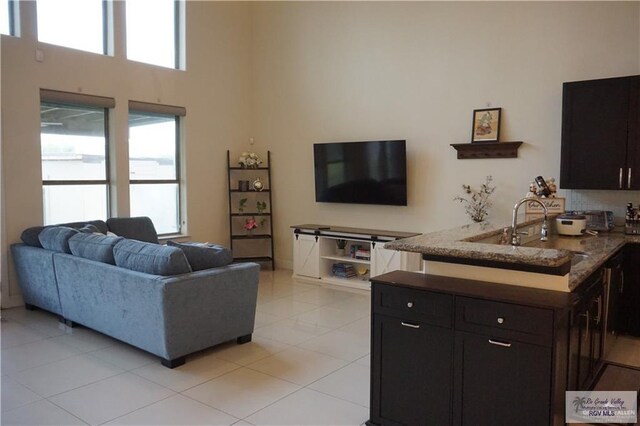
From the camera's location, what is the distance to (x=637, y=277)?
4.21 m

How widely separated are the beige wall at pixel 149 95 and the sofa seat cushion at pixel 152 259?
7.21ft

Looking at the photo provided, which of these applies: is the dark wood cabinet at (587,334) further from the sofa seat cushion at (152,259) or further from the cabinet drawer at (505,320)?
the sofa seat cushion at (152,259)

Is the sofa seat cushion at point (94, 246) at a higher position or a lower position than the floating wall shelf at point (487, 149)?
lower

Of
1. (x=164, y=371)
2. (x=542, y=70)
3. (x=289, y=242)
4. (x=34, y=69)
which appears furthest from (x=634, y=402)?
(x=34, y=69)

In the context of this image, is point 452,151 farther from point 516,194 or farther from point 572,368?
point 572,368

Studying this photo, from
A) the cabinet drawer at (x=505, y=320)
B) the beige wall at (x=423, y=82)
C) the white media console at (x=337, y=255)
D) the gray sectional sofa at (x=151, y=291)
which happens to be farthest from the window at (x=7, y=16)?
the cabinet drawer at (x=505, y=320)

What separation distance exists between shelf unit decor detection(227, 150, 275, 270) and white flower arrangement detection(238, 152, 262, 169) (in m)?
0.05

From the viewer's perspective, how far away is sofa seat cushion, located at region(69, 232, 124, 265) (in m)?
4.14

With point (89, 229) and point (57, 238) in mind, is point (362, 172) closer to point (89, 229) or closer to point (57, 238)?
point (89, 229)

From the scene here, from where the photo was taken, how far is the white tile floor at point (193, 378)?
2.97 m

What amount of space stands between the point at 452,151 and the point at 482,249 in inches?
141

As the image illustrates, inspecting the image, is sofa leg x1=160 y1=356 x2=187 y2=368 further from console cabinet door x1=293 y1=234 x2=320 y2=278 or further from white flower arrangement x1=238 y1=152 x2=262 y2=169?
white flower arrangement x1=238 y1=152 x2=262 y2=169

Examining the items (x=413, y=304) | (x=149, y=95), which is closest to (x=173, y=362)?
(x=413, y=304)

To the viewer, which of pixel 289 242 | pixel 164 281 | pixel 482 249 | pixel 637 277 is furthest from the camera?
pixel 289 242
